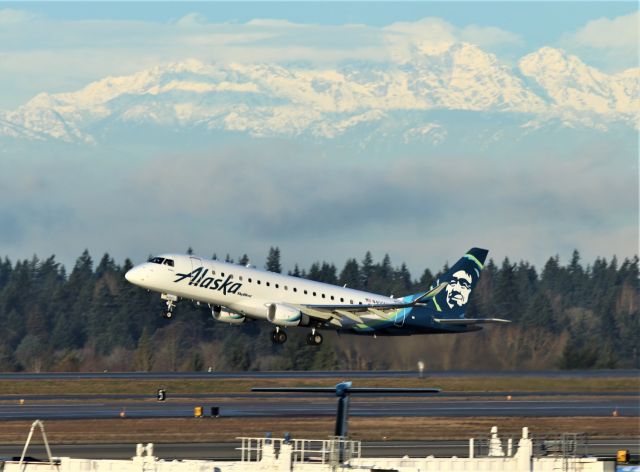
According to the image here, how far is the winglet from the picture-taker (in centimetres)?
8638

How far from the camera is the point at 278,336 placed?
85.5 meters

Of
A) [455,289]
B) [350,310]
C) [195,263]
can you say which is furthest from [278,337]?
[455,289]

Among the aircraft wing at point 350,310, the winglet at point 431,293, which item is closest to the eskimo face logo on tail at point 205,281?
the aircraft wing at point 350,310

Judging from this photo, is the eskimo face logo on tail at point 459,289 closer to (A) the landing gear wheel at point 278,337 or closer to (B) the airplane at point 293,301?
(B) the airplane at point 293,301

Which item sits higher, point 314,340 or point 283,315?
point 283,315

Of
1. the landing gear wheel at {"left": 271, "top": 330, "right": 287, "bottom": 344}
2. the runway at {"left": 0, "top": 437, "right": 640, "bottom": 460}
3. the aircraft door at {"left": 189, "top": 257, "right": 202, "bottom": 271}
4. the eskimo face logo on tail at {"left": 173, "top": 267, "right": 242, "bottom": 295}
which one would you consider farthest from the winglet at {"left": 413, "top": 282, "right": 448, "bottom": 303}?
the runway at {"left": 0, "top": 437, "right": 640, "bottom": 460}

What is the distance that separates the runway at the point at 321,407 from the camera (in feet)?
229

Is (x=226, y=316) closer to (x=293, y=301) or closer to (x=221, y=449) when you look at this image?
(x=293, y=301)

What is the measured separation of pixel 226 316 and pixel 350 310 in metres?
7.78

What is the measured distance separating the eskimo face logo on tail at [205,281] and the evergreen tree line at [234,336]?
133 inches

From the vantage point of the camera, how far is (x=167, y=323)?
510ft

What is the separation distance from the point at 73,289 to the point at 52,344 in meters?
26.3

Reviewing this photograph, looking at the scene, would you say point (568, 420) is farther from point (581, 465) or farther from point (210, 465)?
point (210, 465)

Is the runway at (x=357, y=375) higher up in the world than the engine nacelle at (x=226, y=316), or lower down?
lower down
